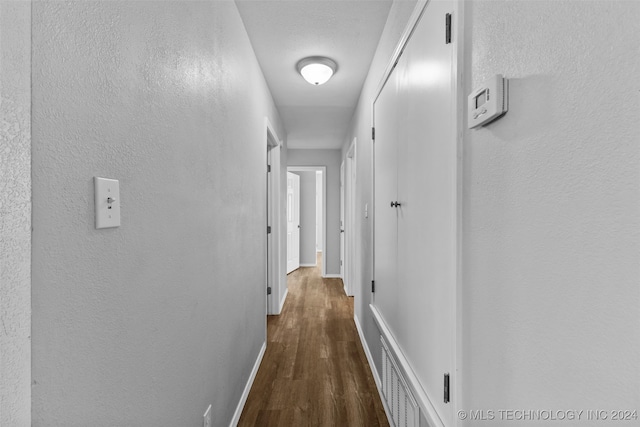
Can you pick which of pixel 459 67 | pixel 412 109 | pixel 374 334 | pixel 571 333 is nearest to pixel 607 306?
pixel 571 333

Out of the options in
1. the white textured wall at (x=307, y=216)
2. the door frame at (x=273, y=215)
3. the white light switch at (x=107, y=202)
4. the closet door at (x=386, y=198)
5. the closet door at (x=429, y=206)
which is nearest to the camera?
the white light switch at (x=107, y=202)

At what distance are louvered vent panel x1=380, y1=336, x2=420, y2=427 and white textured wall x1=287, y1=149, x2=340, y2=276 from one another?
3.93 meters

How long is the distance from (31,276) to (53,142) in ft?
0.77

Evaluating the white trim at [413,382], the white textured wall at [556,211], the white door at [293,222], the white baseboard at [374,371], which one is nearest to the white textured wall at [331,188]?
the white door at [293,222]

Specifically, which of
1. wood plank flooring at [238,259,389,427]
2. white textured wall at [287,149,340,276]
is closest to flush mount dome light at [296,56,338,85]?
wood plank flooring at [238,259,389,427]

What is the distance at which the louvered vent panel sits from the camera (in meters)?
1.38

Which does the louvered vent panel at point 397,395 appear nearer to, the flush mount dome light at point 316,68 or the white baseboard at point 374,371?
the white baseboard at point 374,371

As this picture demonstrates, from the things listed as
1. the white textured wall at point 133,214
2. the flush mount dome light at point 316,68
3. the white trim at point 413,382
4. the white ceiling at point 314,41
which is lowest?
the white trim at point 413,382

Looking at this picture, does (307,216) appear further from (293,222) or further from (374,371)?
(374,371)

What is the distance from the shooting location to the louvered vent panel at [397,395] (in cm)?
138

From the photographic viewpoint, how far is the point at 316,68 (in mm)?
2461

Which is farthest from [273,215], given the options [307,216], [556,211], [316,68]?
[307,216]
